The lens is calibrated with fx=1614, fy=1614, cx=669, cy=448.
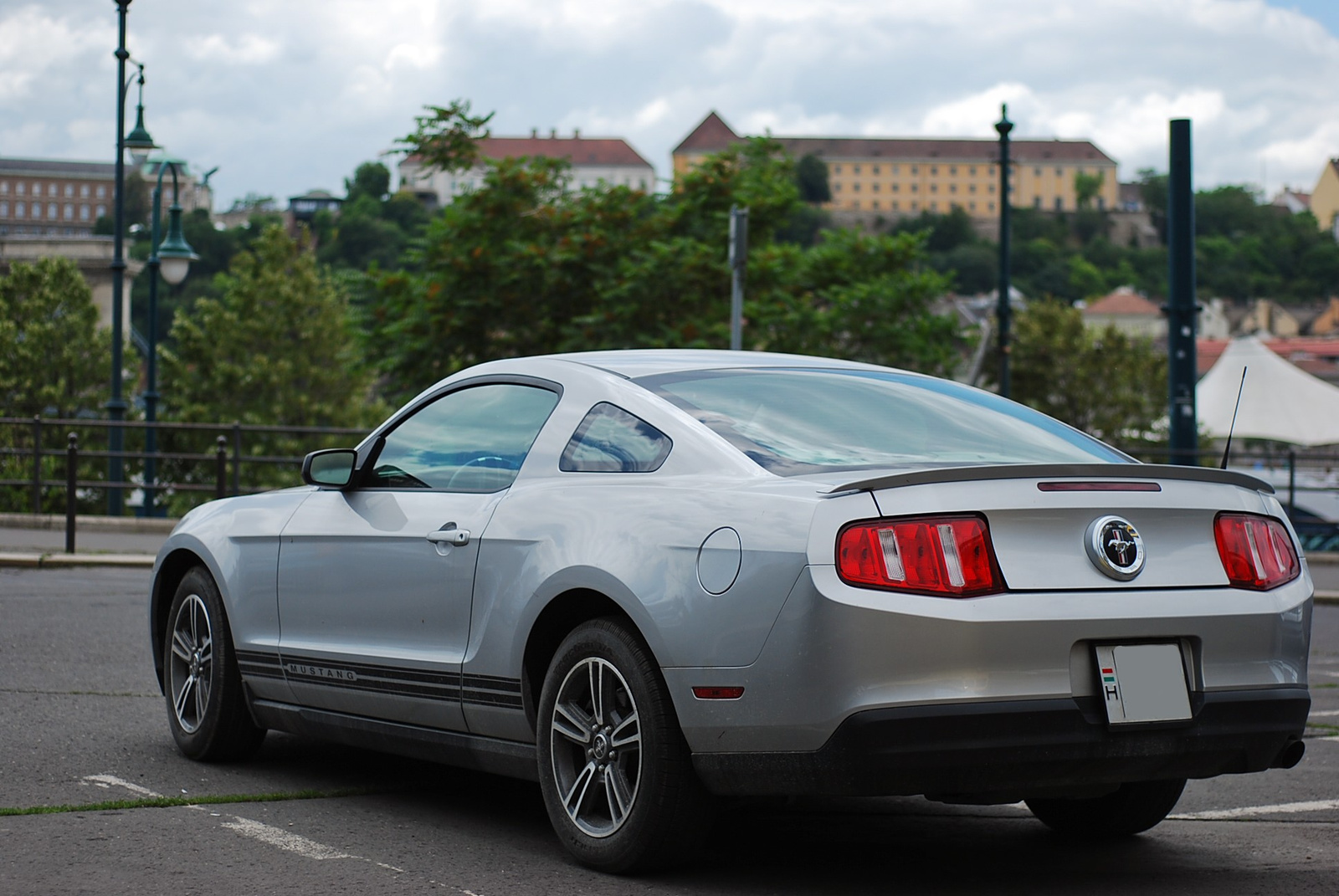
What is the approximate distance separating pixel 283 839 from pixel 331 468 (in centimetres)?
145

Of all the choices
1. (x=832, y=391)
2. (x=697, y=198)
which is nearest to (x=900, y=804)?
(x=832, y=391)

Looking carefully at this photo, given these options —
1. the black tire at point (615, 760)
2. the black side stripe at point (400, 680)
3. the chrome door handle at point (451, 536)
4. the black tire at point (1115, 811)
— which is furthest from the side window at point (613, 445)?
the black tire at point (1115, 811)

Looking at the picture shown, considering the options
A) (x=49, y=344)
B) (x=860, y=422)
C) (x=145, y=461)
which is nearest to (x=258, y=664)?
(x=860, y=422)

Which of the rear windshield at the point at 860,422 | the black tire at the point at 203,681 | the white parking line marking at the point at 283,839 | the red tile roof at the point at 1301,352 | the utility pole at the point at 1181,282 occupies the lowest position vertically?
the white parking line marking at the point at 283,839

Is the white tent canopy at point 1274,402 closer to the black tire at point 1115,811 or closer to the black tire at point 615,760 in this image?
the black tire at point 1115,811

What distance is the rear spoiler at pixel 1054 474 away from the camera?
3.84m

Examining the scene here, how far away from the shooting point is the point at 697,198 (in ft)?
92.4

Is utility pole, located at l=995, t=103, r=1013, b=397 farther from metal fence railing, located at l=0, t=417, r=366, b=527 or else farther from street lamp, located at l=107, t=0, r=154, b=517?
street lamp, located at l=107, t=0, r=154, b=517

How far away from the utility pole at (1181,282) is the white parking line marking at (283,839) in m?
13.8

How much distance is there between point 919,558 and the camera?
3791 millimetres

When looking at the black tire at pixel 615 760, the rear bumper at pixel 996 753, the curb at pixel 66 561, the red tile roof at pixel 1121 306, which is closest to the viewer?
the rear bumper at pixel 996 753

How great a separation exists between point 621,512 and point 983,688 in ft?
3.60

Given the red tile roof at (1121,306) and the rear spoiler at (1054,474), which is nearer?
the rear spoiler at (1054,474)

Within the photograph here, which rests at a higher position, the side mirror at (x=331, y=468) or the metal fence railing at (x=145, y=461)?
the side mirror at (x=331, y=468)
